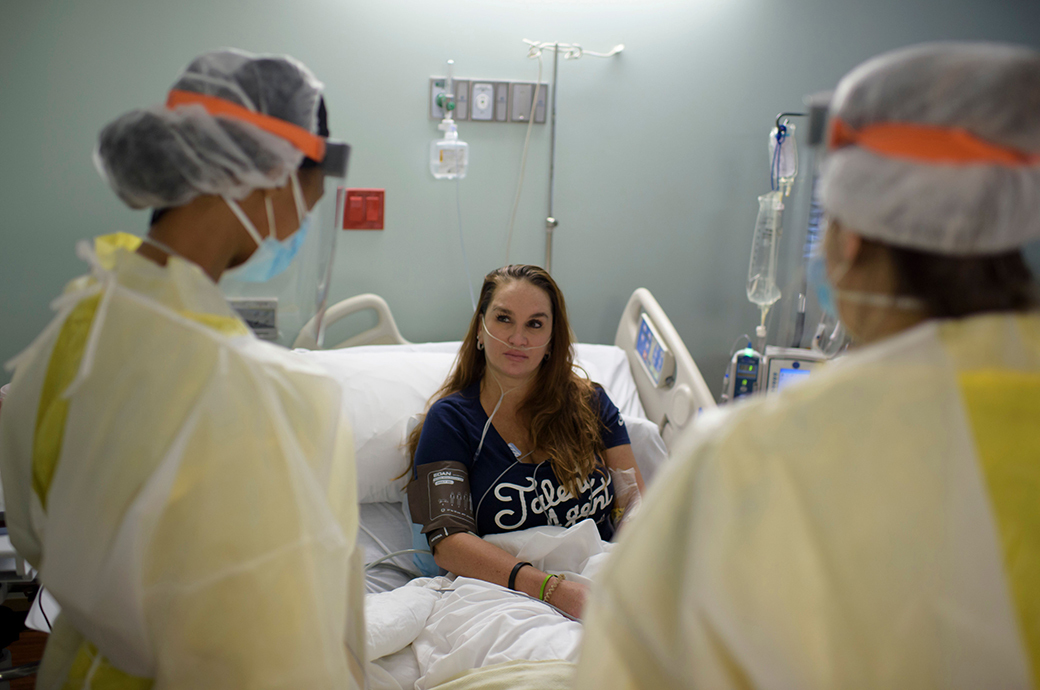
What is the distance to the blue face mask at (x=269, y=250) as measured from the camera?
93cm

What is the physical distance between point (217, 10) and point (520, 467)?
174 cm

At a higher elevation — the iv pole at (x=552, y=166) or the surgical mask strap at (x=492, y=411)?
the iv pole at (x=552, y=166)

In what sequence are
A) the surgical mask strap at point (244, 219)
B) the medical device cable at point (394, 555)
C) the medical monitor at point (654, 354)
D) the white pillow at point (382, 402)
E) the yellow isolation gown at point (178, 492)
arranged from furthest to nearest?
the medical monitor at point (654, 354) → the white pillow at point (382, 402) → the medical device cable at point (394, 555) → the surgical mask strap at point (244, 219) → the yellow isolation gown at point (178, 492)

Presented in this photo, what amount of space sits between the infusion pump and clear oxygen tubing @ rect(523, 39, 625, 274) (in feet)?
2.38

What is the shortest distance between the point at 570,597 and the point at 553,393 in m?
0.54

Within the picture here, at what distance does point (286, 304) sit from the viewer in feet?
3.52

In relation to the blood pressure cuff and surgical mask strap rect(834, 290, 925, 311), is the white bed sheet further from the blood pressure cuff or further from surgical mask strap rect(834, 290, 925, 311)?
surgical mask strap rect(834, 290, 925, 311)

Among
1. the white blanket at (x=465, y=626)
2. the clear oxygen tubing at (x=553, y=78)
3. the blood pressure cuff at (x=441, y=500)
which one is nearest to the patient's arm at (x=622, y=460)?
the white blanket at (x=465, y=626)

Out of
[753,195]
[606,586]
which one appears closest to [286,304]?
[606,586]

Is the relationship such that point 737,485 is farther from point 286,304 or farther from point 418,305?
point 418,305

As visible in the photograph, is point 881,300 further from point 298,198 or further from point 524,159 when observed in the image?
point 524,159

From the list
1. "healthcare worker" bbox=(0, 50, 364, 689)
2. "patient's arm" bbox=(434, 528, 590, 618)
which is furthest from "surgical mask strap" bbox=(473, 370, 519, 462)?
"healthcare worker" bbox=(0, 50, 364, 689)

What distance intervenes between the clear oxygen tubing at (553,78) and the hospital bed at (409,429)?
38cm

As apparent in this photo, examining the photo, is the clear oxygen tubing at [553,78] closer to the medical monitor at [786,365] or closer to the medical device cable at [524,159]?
the medical device cable at [524,159]
